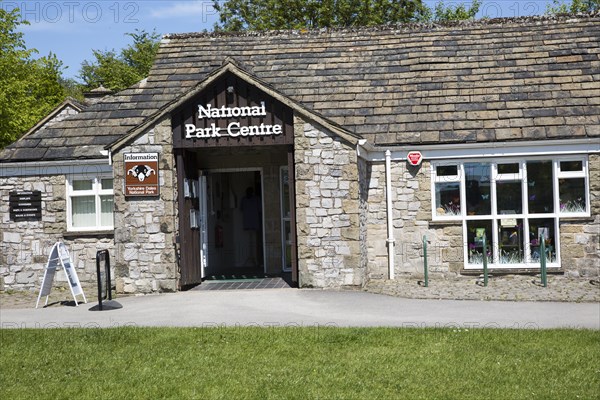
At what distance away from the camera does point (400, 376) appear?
29.6 feet

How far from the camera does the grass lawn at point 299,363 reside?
337 inches

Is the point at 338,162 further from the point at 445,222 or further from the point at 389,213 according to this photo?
the point at 445,222

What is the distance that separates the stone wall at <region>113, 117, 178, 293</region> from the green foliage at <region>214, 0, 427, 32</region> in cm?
Result: 2383

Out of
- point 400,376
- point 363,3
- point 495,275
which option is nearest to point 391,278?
point 495,275

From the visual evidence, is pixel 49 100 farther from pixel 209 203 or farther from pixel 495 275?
pixel 495 275

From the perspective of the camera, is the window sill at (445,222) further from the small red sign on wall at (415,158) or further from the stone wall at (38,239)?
the stone wall at (38,239)

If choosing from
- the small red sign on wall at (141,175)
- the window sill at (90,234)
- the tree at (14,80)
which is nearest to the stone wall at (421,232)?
the small red sign on wall at (141,175)

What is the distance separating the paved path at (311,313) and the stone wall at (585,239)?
4.05 m

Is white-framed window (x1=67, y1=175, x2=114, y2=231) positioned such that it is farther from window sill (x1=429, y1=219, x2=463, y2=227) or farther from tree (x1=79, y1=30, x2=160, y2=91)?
tree (x1=79, y1=30, x2=160, y2=91)

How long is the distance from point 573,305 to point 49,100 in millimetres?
30590

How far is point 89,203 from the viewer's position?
1864cm

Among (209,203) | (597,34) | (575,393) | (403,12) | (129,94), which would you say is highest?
(403,12)

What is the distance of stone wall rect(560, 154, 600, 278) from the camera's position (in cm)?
1730

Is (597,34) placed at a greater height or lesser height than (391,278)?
greater
